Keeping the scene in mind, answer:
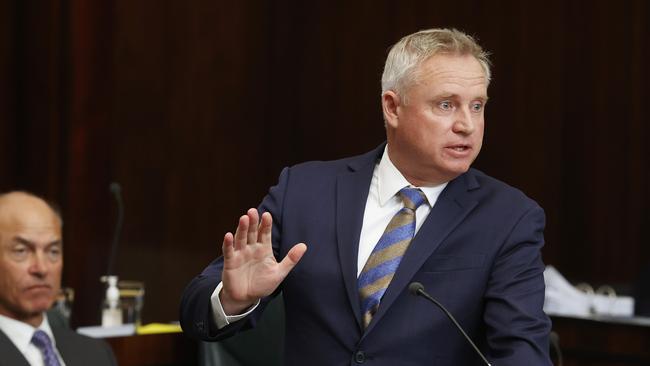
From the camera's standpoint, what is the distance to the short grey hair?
2.50 meters

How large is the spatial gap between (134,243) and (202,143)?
80 cm

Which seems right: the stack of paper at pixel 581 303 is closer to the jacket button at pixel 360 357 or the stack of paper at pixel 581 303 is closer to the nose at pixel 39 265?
the nose at pixel 39 265

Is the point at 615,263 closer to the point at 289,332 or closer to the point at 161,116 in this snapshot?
the point at 161,116

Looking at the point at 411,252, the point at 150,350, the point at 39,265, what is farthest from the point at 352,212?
the point at 150,350

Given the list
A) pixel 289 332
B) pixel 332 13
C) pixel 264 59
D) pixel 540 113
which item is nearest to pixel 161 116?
pixel 264 59

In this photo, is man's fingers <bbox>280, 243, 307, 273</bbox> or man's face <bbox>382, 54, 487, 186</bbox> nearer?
man's fingers <bbox>280, 243, 307, 273</bbox>

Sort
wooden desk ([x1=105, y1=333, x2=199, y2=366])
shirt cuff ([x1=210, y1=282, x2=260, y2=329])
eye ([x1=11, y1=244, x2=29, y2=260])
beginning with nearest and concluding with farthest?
shirt cuff ([x1=210, y1=282, x2=260, y2=329])
eye ([x1=11, y1=244, x2=29, y2=260])
wooden desk ([x1=105, y1=333, x2=199, y2=366])

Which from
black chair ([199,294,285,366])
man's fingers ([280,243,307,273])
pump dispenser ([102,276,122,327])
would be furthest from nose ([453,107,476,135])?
pump dispenser ([102,276,122,327])

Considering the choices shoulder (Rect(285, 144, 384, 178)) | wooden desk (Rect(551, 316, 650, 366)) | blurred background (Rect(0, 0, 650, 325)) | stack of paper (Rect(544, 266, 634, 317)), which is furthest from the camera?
blurred background (Rect(0, 0, 650, 325))

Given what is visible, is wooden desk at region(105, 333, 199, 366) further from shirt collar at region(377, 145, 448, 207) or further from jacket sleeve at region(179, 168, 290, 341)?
shirt collar at region(377, 145, 448, 207)

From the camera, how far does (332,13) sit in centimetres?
779

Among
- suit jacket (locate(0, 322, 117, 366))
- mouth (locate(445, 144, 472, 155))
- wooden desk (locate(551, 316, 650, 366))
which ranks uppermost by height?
mouth (locate(445, 144, 472, 155))

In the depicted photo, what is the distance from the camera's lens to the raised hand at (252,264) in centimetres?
233

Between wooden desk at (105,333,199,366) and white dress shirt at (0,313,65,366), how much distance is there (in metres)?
0.48
